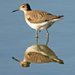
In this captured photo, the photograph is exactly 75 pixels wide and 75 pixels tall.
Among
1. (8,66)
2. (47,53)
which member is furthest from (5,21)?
(8,66)

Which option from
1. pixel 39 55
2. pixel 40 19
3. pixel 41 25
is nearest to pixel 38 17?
pixel 40 19

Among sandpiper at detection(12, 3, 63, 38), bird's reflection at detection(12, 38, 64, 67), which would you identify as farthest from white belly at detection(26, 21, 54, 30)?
bird's reflection at detection(12, 38, 64, 67)

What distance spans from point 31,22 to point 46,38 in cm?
91

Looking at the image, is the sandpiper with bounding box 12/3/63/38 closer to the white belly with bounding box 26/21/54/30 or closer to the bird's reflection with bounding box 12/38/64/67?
the white belly with bounding box 26/21/54/30

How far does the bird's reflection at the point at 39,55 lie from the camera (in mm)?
9242

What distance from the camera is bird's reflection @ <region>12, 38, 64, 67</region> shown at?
9.24 metres

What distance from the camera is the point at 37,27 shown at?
1193 cm

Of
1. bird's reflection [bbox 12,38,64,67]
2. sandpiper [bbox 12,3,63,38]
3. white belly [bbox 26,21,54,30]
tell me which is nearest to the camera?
bird's reflection [bbox 12,38,64,67]

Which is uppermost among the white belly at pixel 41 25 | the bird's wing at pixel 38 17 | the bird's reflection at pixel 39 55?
the bird's wing at pixel 38 17

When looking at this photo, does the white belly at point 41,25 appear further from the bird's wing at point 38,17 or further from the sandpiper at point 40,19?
the bird's wing at point 38,17

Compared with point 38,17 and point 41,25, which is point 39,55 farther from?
point 38,17

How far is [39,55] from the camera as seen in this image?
385 inches

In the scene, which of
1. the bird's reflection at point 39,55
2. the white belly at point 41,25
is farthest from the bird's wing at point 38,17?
the bird's reflection at point 39,55

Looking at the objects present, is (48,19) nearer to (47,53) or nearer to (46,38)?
(46,38)
